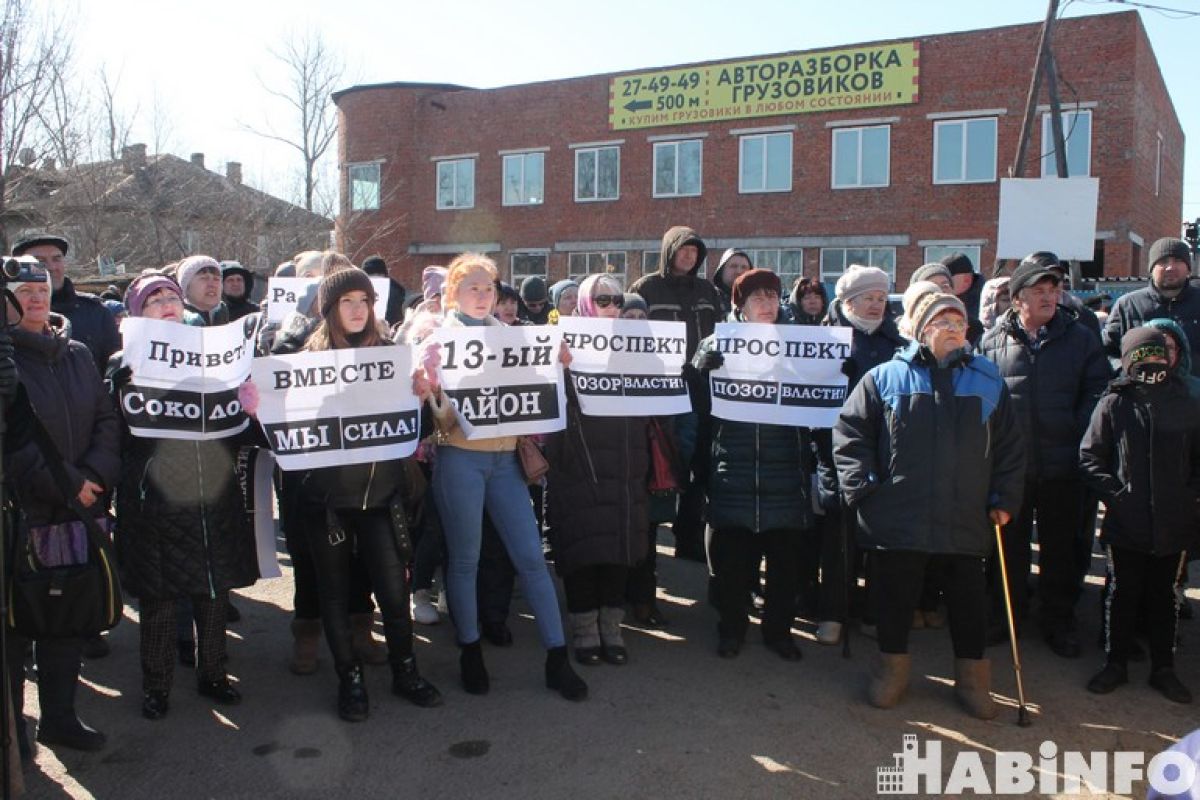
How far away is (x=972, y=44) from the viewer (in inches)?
1013

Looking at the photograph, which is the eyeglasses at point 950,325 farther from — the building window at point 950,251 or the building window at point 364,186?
the building window at point 364,186

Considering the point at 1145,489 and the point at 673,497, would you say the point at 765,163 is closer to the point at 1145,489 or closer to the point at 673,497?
the point at 673,497

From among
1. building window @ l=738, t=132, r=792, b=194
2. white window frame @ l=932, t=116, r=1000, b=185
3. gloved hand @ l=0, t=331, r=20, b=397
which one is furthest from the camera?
building window @ l=738, t=132, r=792, b=194

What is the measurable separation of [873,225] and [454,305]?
78.6 ft

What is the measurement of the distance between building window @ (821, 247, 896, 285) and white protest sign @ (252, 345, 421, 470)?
78.1 feet

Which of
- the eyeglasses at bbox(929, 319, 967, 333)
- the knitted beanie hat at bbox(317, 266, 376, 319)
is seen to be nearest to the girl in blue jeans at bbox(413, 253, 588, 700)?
the knitted beanie hat at bbox(317, 266, 376, 319)

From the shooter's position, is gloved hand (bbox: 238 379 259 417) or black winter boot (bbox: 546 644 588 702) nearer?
gloved hand (bbox: 238 379 259 417)

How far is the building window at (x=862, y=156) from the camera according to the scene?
27.0 m

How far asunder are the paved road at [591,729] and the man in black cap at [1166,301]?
2137 mm

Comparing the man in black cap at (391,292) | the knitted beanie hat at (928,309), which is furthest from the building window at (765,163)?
the knitted beanie hat at (928,309)

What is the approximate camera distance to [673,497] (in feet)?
20.3

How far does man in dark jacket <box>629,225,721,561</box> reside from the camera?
645 cm

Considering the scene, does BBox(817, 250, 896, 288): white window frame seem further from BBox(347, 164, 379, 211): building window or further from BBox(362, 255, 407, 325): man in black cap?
BBox(362, 255, 407, 325): man in black cap

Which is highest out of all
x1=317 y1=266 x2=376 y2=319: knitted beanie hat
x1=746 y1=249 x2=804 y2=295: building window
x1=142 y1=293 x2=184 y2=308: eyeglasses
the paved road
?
x1=746 y1=249 x2=804 y2=295: building window
